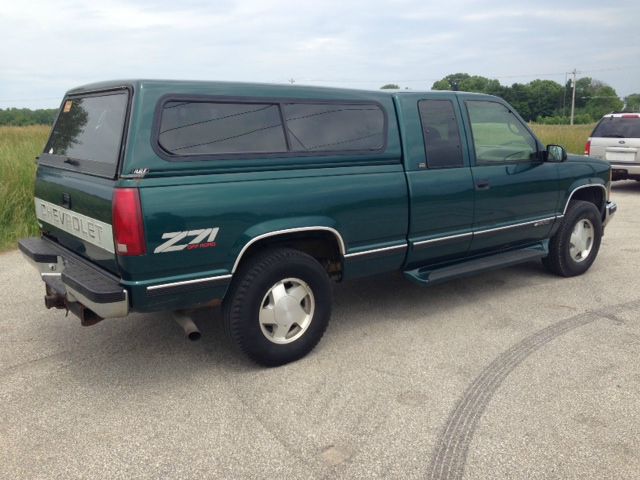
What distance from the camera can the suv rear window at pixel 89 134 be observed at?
337cm

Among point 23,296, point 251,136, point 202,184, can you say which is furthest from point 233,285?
point 23,296

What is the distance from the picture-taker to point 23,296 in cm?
529

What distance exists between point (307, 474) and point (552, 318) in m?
2.86

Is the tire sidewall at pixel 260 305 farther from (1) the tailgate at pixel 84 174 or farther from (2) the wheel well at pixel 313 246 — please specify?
(1) the tailgate at pixel 84 174

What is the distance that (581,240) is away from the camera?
19.2 feet

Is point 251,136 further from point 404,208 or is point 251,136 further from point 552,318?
point 552,318

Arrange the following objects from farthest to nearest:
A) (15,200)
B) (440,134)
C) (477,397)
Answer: (15,200), (440,134), (477,397)

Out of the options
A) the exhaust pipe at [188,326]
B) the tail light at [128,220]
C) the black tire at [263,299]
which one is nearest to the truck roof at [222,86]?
the tail light at [128,220]

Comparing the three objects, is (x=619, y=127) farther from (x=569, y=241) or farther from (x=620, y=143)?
(x=569, y=241)

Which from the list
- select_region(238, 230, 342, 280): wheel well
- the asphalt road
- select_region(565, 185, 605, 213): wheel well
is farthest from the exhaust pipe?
select_region(565, 185, 605, 213): wheel well

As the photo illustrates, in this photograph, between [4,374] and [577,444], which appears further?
[4,374]

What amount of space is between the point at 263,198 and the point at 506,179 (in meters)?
2.45

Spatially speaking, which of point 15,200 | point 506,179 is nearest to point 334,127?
point 506,179

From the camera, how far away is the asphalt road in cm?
281
